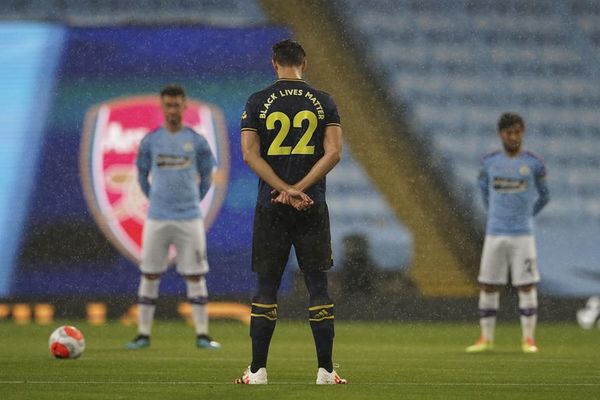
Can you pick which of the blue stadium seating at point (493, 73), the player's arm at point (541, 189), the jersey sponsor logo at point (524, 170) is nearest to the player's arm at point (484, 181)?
the jersey sponsor logo at point (524, 170)

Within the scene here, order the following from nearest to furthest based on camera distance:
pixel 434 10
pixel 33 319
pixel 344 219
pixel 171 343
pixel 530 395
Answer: pixel 530 395, pixel 171 343, pixel 33 319, pixel 344 219, pixel 434 10

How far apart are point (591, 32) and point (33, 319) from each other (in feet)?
26.8

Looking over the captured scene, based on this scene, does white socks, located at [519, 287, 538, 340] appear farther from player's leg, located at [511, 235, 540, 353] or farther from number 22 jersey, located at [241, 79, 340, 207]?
number 22 jersey, located at [241, 79, 340, 207]

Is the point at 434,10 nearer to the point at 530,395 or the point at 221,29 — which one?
the point at 221,29

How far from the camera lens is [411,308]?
14.6m

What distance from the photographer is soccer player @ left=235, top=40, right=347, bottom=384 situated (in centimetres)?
686

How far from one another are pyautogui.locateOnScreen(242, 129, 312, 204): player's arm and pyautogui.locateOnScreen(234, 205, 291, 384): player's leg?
0.42 ft

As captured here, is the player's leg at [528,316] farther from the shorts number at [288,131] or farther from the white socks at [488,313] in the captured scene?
the shorts number at [288,131]

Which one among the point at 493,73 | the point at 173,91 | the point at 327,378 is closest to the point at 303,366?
the point at 327,378

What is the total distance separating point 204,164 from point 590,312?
5472 mm

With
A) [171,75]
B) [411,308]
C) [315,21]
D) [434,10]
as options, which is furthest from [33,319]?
[434,10]

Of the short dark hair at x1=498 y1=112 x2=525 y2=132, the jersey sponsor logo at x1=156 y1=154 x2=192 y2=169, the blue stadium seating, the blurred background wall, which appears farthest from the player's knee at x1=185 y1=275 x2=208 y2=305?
the blue stadium seating

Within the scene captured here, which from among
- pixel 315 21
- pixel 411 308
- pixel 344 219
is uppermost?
pixel 315 21

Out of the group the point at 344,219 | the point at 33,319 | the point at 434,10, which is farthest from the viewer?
the point at 434,10
